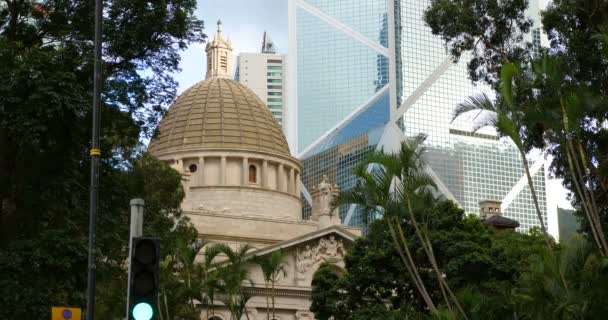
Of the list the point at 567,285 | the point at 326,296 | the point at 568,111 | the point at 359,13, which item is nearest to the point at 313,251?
the point at 326,296

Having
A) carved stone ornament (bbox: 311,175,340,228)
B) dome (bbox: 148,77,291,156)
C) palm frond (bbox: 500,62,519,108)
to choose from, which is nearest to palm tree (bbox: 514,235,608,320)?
palm frond (bbox: 500,62,519,108)

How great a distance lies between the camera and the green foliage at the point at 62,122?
84.4ft

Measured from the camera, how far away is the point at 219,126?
294 ft

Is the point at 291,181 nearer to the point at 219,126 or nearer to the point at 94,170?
the point at 219,126

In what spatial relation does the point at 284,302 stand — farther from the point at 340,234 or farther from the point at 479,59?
the point at 479,59

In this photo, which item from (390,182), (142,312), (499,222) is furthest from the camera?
(499,222)

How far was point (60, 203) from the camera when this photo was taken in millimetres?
27562

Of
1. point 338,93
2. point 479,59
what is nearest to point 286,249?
point 479,59

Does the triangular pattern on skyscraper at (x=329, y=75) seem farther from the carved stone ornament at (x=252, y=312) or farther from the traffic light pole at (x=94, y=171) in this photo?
the traffic light pole at (x=94, y=171)

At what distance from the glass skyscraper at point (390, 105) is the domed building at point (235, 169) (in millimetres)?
51287

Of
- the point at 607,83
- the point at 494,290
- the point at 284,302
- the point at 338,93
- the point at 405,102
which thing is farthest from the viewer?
the point at 338,93

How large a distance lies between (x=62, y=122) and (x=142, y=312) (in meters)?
13.8

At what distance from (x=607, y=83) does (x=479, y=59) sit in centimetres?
551

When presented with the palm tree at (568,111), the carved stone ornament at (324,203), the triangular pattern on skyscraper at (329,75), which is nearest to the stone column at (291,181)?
the carved stone ornament at (324,203)
